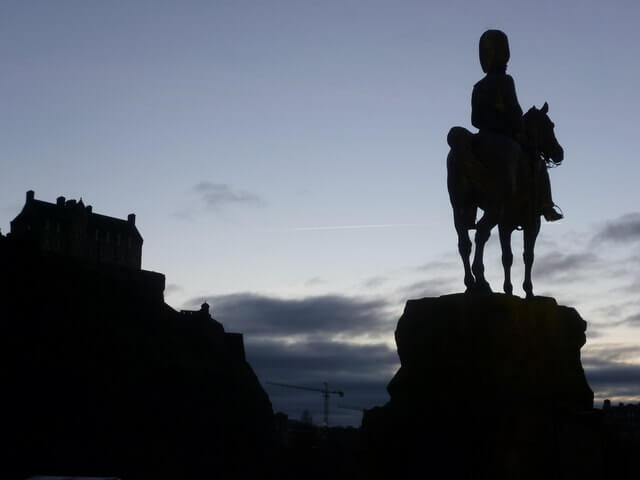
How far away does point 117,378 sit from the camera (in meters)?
102

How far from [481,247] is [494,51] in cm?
305

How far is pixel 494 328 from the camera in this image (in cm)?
1348

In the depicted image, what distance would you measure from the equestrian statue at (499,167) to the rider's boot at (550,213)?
2cm

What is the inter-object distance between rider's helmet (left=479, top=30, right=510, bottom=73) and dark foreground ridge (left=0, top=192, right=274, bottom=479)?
8417 centimetres

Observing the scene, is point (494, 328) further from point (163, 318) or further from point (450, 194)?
point (163, 318)

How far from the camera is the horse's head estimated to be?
1528 cm

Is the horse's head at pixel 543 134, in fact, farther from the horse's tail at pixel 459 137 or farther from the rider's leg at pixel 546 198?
the horse's tail at pixel 459 137

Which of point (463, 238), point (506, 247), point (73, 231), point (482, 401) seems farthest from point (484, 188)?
point (73, 231)

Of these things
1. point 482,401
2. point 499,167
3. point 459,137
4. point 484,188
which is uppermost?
point 459,137

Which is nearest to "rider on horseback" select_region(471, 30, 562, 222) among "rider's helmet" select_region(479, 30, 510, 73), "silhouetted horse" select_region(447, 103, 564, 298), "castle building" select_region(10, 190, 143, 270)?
"rider's helmet" select_region(479, 30, 510, 73)

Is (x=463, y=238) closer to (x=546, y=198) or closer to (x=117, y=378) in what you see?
(x=546, y=198)

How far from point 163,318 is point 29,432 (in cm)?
1789

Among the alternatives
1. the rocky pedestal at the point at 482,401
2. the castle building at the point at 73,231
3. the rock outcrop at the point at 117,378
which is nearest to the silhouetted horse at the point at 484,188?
the rocky pedestal at the point at 482,401

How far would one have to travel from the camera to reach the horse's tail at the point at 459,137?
46.7ft
